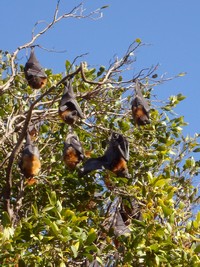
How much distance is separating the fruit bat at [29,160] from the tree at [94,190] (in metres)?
0.20

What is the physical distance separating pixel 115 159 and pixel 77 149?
0.38m

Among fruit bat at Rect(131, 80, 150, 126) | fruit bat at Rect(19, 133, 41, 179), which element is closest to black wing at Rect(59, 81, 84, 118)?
fruit bat at Rect(19, 133, 41, 179)

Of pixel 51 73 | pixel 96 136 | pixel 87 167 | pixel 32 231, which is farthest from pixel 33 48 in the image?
pixel 32 231

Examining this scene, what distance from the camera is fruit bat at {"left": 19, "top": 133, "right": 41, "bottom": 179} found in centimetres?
540

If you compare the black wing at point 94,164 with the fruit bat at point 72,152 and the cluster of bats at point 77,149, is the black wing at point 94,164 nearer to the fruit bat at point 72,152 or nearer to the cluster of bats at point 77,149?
the cluster of bats at point 77,149

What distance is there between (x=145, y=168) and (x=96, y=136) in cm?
65

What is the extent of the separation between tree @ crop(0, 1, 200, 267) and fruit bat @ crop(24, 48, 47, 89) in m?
0.17

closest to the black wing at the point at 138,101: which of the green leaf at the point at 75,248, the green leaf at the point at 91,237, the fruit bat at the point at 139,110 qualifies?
the fruit bat at the point at 139,110

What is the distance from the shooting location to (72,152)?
18.2ft

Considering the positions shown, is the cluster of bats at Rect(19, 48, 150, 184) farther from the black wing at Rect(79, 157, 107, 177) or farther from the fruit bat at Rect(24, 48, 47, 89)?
the fruit bat at Rect(24, 48, 47, 89)

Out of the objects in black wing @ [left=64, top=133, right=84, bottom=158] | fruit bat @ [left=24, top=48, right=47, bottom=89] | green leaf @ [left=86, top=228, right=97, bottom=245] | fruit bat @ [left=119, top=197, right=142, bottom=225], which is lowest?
green leaf @ [left=86, top=228, right=97, bottom=245]

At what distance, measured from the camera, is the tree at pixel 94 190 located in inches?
180

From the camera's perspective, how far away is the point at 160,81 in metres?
6.55

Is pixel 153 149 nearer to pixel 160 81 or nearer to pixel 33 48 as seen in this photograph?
pixel 160 81
